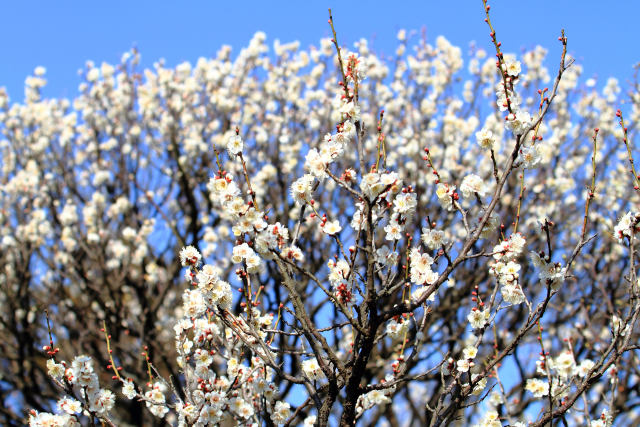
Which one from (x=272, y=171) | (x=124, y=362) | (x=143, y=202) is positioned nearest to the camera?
(x=124, y=362)

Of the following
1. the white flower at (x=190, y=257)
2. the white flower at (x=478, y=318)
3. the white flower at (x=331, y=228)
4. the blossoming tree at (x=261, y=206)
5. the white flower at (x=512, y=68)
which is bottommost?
the white flower at (x=478, y=318)

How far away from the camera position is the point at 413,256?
3.58 metres

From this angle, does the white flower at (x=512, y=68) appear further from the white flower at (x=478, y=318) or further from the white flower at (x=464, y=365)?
the white flower at (x=464, y=365)

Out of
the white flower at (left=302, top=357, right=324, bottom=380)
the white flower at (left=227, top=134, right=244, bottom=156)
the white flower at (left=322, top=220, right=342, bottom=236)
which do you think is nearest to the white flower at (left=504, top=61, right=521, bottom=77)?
the white flower at (left=322, top=220, right=342, bottom=236)

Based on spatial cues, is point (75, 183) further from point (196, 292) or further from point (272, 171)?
point (196, 292)

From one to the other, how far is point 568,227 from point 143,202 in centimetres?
700

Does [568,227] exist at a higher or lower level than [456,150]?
lower

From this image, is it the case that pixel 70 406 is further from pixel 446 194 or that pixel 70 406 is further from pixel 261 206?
pixel 261 206

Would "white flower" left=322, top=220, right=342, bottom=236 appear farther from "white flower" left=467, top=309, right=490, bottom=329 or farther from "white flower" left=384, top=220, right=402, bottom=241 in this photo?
"white flower" left=467, top=309, right=490, bottom=329

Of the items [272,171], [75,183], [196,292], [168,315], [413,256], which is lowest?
[413,256]

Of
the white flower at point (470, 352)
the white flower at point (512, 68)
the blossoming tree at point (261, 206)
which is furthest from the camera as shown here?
the blossoming tree at point (261, 206)

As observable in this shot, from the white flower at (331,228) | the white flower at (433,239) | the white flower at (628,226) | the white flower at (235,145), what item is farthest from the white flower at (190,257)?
the white flower at (628,226)

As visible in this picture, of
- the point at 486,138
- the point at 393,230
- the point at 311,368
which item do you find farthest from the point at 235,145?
the point at 311,368

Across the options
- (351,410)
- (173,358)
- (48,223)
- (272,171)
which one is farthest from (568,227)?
(48,223)
